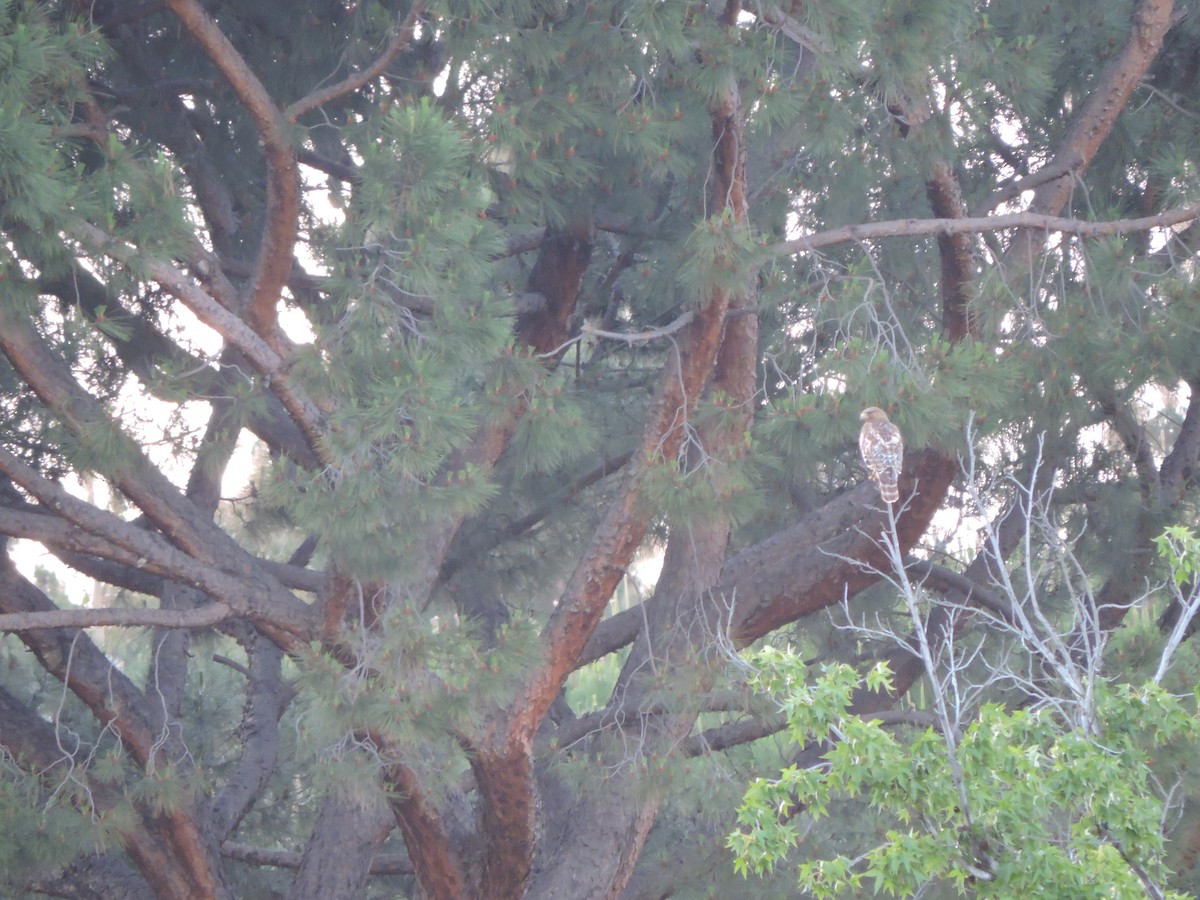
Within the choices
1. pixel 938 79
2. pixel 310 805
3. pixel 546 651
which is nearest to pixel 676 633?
pixel 546 651

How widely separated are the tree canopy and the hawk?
0.31 feet

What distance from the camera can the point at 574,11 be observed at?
12.8 feet

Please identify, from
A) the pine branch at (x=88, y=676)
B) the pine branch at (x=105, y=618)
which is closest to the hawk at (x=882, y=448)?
the pine branch at (x=105, y=618)

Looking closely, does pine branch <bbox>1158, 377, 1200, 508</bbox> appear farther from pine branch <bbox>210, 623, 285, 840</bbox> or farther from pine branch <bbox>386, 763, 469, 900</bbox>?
pine branch <bbox>210, 623, 285, 840</bbox>

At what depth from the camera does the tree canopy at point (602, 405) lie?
3123mm

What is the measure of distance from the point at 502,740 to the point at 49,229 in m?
2.20

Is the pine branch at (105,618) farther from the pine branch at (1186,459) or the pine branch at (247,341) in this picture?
the pine branch at (1186,459)

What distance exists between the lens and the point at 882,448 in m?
3.75

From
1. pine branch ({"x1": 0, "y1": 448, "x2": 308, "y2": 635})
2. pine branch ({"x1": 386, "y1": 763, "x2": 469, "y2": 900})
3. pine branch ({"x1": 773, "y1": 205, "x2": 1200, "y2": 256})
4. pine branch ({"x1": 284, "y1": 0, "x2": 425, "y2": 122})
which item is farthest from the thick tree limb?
pine branch ({"x1": 773, "y1": 205, "x2": 1200, "y2": 256})

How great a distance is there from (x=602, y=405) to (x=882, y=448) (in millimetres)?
1931

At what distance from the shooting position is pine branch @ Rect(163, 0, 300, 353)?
350cm

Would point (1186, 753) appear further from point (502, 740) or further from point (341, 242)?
point (341, 242)

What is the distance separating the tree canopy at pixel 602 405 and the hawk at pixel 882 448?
96mm

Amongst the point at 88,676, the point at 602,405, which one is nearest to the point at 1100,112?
the point at 602,405
